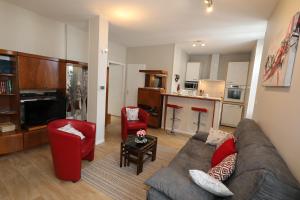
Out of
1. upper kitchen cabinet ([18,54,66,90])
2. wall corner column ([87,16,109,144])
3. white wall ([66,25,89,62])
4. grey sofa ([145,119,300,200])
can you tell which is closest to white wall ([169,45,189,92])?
wall corner column ([87,16,109,144])

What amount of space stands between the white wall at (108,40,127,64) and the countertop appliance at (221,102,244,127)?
13.4ft

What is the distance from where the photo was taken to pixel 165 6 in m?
2.68

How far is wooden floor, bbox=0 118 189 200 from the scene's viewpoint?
1899mm

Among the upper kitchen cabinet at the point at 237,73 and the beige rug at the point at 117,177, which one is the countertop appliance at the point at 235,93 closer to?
the upper kitchen cabinet at the point at 237,73

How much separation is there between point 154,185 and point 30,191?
171 cm

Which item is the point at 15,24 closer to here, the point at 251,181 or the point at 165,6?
the point at 165,6

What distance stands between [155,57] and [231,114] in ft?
10.9

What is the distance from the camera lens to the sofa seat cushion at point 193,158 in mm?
1868

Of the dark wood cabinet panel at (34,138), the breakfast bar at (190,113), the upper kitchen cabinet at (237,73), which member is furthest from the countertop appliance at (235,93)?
the dark wood cabinet panel at (34,138)

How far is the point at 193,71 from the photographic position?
6219mm

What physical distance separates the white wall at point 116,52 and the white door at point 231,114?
4089mm

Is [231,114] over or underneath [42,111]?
underneath

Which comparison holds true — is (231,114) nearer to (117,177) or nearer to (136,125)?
(136,125)

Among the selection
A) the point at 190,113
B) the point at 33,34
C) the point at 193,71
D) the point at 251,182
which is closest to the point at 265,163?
the point at 251,182
